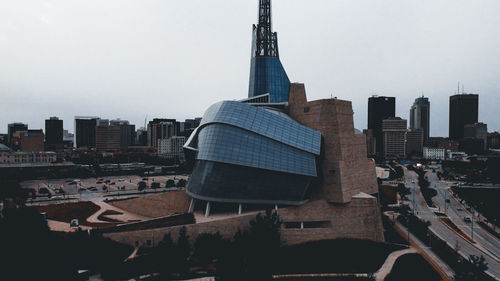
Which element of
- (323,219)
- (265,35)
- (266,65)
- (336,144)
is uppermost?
(265,35)

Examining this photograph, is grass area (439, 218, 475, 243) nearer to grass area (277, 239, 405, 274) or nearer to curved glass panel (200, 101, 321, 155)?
grass area (277, 239, 405, 274)

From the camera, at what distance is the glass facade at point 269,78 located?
104 meters

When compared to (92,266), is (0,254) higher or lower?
higher

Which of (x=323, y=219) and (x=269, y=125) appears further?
(x=269, y=125)

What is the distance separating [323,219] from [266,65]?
5857 cm

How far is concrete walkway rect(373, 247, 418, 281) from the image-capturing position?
45.9 meters

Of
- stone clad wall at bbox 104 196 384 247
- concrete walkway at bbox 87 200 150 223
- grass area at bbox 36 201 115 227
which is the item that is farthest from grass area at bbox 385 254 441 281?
grass area at bbox 36 201 115 227

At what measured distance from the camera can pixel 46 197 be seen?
317 feet

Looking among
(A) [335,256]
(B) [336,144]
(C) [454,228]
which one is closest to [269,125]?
(B) [336,144]

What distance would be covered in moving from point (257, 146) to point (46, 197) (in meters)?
67.6

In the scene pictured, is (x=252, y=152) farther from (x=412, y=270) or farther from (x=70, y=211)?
(x=70, y=211)

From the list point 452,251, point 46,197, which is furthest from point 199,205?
point 46,197

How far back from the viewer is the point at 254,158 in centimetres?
6031

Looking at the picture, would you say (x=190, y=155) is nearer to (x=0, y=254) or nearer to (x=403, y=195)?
(x=0, y=254)
